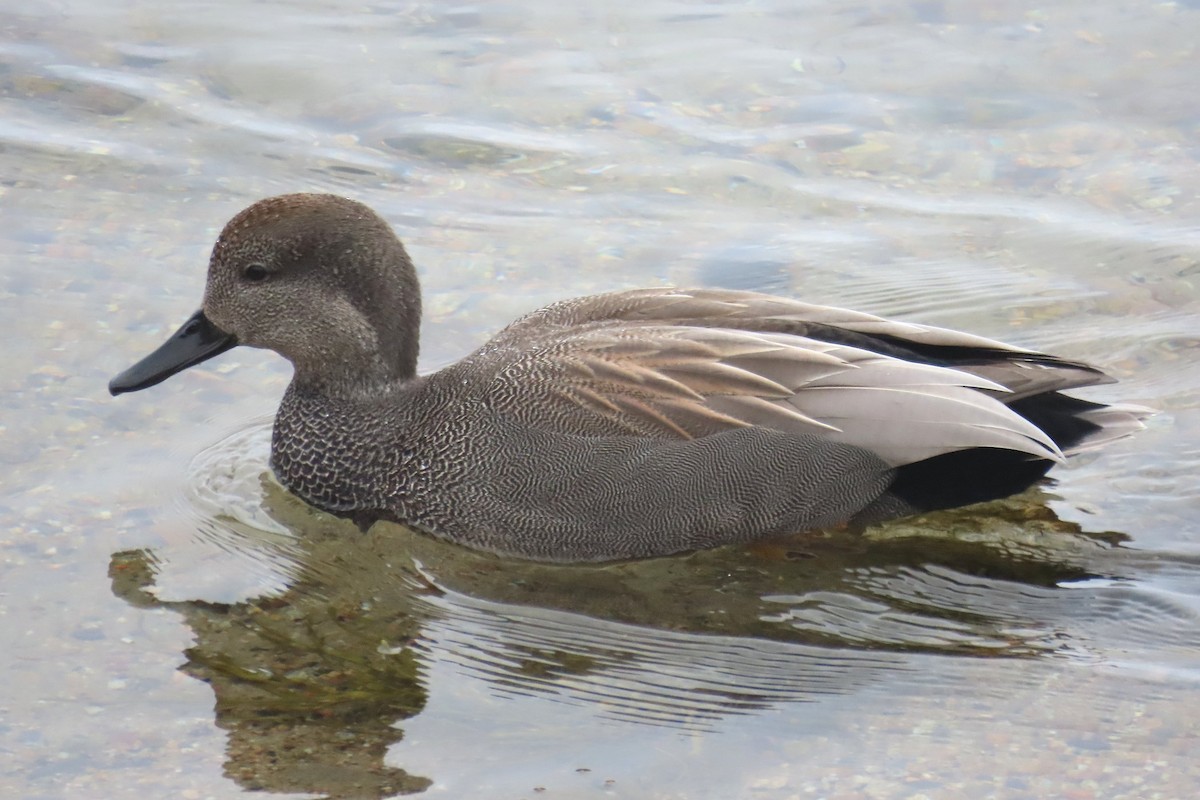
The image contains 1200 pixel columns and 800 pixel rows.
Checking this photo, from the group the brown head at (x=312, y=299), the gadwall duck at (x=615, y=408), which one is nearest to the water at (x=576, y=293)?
the gadwall duck at (x=615, y=408)

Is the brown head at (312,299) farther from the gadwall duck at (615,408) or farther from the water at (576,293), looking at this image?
the water at (576,293)

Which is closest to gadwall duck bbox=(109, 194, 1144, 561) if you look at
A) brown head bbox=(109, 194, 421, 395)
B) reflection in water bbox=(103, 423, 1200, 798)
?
brown head bbox=(109, 194, 421, 395)

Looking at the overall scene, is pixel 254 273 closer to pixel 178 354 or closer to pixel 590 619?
pixel 178 354

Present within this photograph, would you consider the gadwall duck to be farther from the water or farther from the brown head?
the water

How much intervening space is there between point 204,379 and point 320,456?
1.10 m

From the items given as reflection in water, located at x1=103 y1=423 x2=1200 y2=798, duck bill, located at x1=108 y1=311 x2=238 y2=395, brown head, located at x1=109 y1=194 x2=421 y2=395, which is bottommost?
reflection in water, located at x1=103 y1=423 x2=1200 y2=798

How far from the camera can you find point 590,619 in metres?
5.28

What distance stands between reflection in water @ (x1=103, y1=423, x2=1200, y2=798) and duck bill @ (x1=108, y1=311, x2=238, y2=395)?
446 mm

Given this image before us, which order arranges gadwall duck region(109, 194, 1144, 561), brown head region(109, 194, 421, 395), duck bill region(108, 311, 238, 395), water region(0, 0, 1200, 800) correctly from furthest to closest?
1. duck bill region(108, 311, 238, 395)
2. brown head region(109, 194, 421, 395)
3. gadwall duck region(109, 194, 1144, 561)
4. water region(0, 0, 1200, 800)

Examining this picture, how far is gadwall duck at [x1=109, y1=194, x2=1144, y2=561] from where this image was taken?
5.42 metres

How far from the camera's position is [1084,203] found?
816cm

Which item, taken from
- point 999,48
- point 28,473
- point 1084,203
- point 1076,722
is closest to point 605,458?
point 1076,722

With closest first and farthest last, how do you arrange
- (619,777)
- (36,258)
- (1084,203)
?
1. (619,777)
2. (36,258)
3. (1084,203)

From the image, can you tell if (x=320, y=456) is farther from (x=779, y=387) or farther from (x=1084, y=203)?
(x=1084, y=203)
